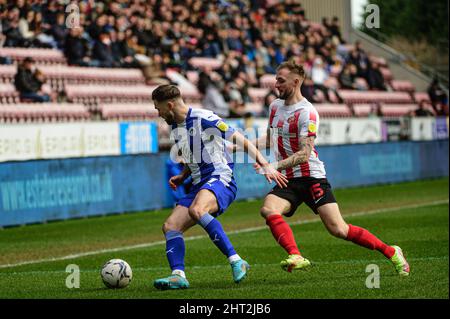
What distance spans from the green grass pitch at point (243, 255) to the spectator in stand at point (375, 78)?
13.7 m

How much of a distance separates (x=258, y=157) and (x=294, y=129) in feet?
2.53

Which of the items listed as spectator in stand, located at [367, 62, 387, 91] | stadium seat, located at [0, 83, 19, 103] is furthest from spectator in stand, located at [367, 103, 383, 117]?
stadium seat, located at [0, 83, 19, 103]

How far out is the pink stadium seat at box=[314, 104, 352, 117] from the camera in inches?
1156

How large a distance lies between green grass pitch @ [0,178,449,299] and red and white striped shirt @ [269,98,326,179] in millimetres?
1032

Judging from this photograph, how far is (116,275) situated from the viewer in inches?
357

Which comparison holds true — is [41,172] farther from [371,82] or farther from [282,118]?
[371,82]

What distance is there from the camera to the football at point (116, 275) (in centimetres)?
907

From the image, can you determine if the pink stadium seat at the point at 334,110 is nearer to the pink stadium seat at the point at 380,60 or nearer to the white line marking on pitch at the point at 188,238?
the pink stadium seat at the point at 380,60

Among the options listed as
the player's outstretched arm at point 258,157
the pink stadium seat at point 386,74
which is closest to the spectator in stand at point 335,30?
the pink stadium seat at point 386,74

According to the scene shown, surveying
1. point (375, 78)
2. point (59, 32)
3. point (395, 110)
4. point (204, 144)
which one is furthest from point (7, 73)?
point (375, 78)

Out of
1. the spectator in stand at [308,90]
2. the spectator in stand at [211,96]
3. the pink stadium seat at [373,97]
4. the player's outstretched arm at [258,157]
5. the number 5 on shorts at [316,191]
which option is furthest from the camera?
the pink stadium seat at [373,97]

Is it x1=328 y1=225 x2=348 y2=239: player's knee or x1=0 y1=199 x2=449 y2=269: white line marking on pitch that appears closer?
x1=328 y1=225 x2=348 y2=239: player's knee

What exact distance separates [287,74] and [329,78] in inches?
935

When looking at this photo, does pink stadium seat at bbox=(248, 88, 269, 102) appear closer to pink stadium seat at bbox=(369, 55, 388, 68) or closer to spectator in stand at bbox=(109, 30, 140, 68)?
spectator in stand at bbox=(109, 30, 140, 68)
